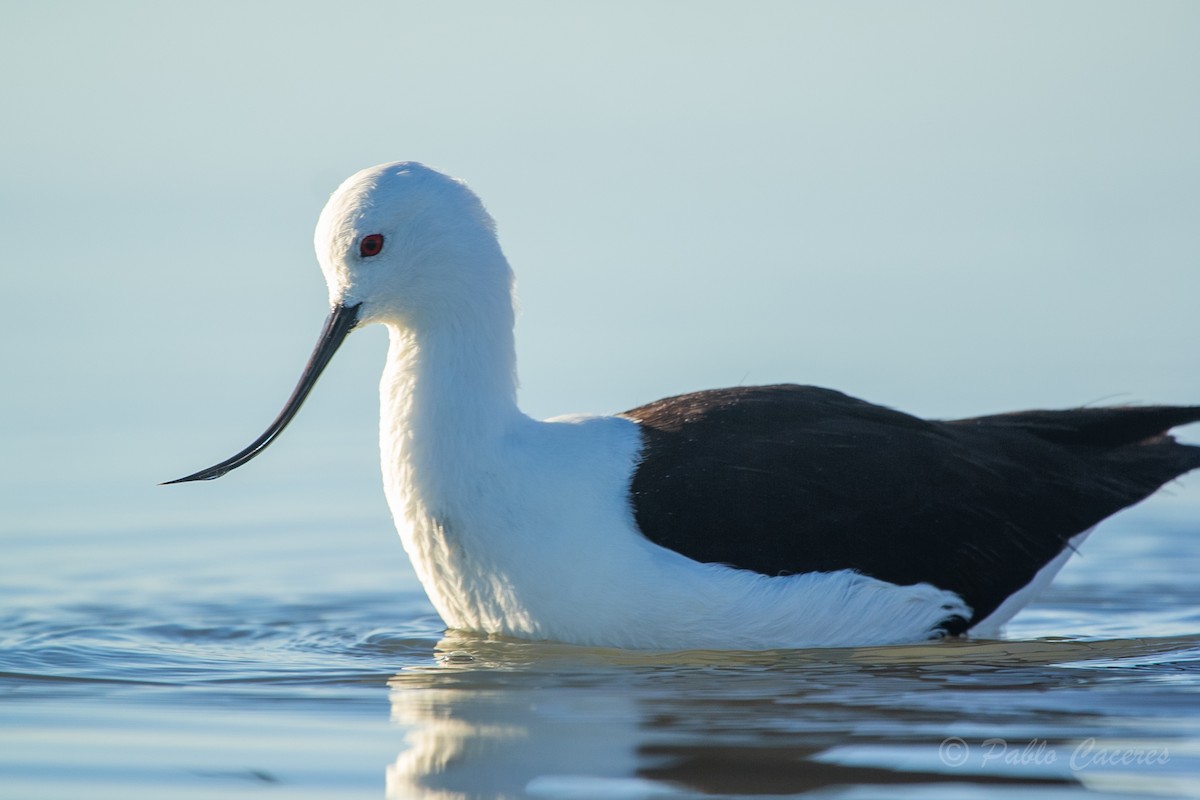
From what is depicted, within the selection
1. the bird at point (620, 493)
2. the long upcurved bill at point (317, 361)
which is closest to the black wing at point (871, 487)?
the bird at point (620, 493)

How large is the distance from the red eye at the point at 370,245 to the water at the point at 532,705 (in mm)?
1692

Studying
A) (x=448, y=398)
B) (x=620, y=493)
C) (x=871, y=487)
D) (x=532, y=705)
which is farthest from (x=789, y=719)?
(x=448, y=398)

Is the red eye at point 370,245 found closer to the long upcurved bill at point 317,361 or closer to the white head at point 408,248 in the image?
the white head at point 408,248

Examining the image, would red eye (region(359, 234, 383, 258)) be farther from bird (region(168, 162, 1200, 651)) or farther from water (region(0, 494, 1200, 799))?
water (region(0, 494, 1200, 799))

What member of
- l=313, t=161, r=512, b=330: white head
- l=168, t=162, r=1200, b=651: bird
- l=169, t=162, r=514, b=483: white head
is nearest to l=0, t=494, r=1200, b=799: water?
l=168, t=162, r=1200, b=651: bird

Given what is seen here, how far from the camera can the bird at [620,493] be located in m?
7.44

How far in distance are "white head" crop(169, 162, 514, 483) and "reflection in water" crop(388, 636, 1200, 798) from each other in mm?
1379

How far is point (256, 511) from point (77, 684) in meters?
3.97

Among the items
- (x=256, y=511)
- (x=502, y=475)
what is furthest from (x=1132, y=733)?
(x=256, y=511)

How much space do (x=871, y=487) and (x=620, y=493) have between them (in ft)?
3.63

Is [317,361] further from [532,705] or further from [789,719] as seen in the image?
[789,719]

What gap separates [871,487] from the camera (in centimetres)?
785

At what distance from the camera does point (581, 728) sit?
644 cm

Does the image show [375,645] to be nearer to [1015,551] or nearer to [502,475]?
[502,475]
